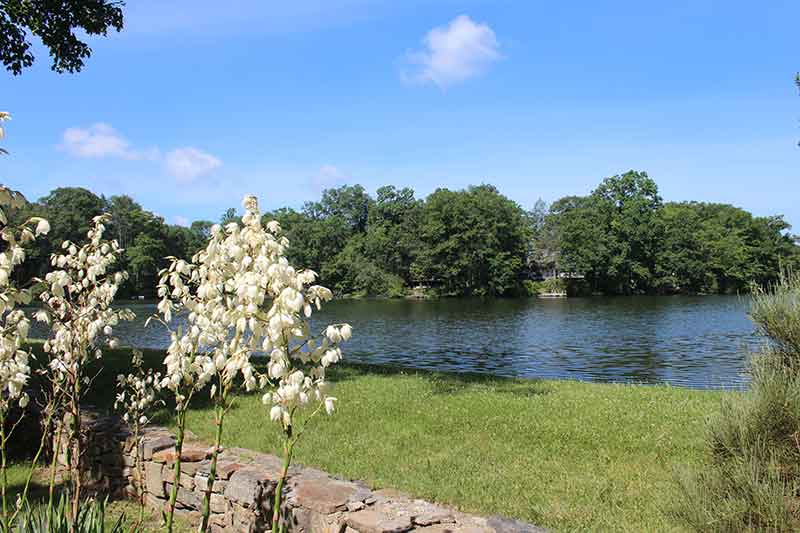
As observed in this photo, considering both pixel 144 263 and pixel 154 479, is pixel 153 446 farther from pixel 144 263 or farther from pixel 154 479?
pixel 144 263

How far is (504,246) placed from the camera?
73.6 metres

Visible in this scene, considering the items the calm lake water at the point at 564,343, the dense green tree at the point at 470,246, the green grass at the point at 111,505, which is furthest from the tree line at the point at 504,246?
the green grass at the point at 111,505

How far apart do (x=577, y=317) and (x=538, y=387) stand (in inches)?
1105

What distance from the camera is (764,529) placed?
3.64 metres

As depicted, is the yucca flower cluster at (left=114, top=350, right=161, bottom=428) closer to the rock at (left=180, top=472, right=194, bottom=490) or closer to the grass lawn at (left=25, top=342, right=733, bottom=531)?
the rock at (left=180, top=472, right=194, bottom=490)

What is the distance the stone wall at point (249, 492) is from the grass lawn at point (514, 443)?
763mm

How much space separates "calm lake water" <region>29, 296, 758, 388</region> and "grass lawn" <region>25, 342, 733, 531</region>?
3521 millimetres

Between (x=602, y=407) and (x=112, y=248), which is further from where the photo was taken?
(x=602, y=407)

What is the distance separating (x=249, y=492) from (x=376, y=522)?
1.39 meters

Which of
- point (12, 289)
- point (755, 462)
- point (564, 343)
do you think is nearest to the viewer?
point (12, 289)

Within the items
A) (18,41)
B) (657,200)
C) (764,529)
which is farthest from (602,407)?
(657,200)

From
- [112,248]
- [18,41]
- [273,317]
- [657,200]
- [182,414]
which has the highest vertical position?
[657,200]

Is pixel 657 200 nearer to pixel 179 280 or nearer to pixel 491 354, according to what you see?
pixel 491 354

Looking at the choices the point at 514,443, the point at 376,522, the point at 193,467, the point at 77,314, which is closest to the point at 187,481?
the point at 193,467
